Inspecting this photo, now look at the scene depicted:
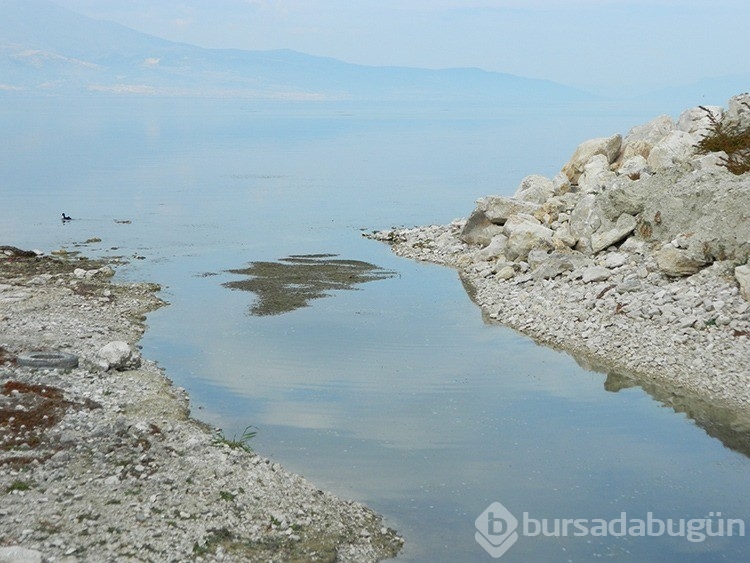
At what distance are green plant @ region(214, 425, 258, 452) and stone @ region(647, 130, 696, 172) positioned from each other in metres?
20.6

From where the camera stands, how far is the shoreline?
72.0 feet

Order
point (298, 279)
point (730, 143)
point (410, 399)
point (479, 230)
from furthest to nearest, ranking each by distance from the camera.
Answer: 1. point (479, 230)
2. point (298, 279)
3. point (730, 143)
4. point (410, 399)

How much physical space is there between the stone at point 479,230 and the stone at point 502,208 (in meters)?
0.26

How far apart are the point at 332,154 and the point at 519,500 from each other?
92.7 meters

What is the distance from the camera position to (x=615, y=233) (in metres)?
32.3

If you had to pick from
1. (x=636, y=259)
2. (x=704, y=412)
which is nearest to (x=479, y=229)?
(x=636, y=259)

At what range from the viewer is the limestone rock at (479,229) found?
3953 cm

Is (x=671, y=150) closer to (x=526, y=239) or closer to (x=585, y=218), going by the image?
(x=585, y=218)

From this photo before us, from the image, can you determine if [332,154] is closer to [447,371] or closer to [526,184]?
[526,184]

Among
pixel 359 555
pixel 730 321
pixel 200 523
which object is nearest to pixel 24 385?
pixel 200 523

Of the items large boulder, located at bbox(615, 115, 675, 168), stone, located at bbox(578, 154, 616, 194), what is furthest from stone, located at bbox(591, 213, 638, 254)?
large boulder, located at bbox(615, 115, 675, 168)

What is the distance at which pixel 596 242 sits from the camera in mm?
32500

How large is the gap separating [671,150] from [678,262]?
32.0 feet

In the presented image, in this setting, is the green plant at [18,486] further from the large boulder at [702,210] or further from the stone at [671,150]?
the stone at [671,150]
